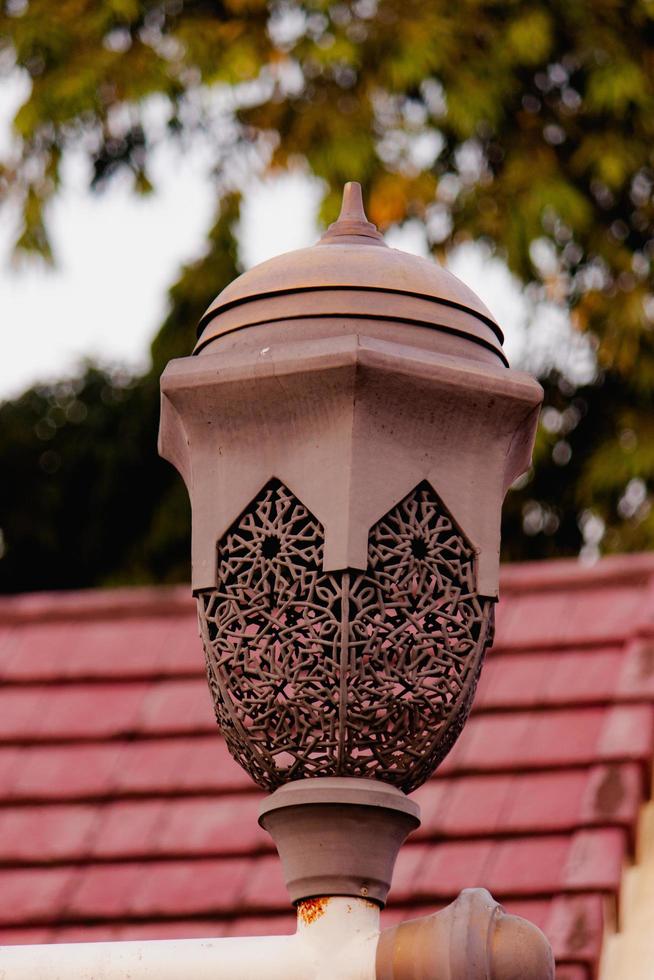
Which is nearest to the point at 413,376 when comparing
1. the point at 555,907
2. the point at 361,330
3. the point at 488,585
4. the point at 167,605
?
the point at 361,330

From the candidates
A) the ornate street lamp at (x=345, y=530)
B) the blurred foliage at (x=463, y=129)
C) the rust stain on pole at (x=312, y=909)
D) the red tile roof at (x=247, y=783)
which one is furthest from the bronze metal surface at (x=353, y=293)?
the blurred foliage at (x=463, y=129)

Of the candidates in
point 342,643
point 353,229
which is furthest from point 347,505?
point 353,229

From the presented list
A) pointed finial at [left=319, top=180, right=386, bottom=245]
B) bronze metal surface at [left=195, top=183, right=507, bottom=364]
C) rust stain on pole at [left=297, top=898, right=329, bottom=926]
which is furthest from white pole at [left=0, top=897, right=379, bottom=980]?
pointed finial at [left=319, top=180, right=386, bottom=245]

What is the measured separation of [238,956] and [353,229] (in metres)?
0.89

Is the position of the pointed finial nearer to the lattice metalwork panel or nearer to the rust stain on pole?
the lattice metalwork panel

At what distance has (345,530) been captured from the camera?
2.03 metres

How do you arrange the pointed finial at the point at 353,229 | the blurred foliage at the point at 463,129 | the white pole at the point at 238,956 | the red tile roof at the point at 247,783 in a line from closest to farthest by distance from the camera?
the white pole at the point at 238,956 → the pointed finial at the point at 353,229 → the red tile roof at the point at 247,783 → the blurred foliage at the point at 463,129

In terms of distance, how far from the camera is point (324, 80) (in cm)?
1153

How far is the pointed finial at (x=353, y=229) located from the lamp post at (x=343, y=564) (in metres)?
0.09

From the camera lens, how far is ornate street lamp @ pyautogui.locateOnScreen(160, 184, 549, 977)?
6.61 ft

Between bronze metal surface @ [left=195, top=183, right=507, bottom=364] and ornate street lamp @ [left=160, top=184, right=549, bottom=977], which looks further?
bronze metal surface @ [left=195, top=183, right=507, bottom=364]

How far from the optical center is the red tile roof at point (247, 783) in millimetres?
4027

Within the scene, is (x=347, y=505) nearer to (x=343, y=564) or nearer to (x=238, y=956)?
(x=343, y=564)

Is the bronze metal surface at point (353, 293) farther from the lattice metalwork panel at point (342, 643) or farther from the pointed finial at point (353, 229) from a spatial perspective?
the lattice metalwork panel at point (342, 643)
